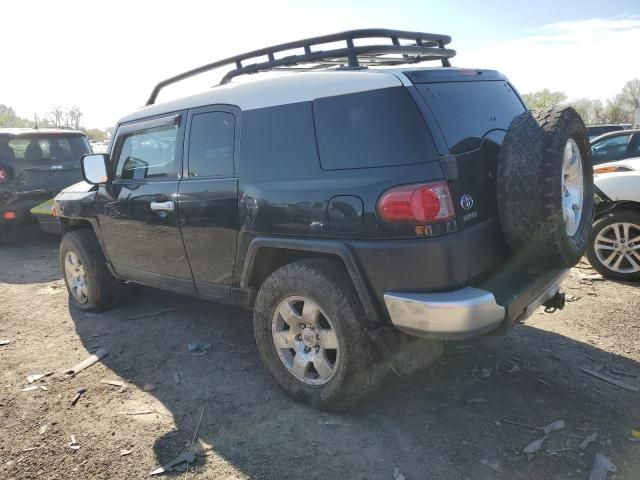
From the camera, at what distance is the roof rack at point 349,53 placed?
9.84ft

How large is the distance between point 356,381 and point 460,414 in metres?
0.68

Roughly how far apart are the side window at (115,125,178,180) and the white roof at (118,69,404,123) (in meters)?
0.31

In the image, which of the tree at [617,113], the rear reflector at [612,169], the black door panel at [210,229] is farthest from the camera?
the tree at [617,113]

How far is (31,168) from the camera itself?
7.82 m

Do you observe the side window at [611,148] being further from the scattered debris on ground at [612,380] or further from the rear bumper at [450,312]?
the rear bumper at [450,312]

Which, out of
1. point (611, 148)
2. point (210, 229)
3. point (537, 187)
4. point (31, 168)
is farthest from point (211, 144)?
point (611, 148)

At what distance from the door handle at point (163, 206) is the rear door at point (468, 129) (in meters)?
1.94

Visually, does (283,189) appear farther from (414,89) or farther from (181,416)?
(181,416)

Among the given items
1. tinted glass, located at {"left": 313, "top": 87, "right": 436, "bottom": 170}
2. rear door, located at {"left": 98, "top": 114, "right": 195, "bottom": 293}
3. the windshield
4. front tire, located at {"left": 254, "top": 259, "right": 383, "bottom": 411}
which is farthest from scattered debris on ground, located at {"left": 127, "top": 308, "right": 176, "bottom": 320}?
the windshield

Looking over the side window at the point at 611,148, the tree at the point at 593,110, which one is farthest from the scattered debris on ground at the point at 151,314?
the tree at the point at 593,110

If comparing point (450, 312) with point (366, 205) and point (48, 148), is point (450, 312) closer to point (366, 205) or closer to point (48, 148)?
point (366, 205)

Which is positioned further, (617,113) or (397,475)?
(617,113)

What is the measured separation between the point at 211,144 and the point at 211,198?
392mm

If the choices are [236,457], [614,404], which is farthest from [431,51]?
[236,457]
